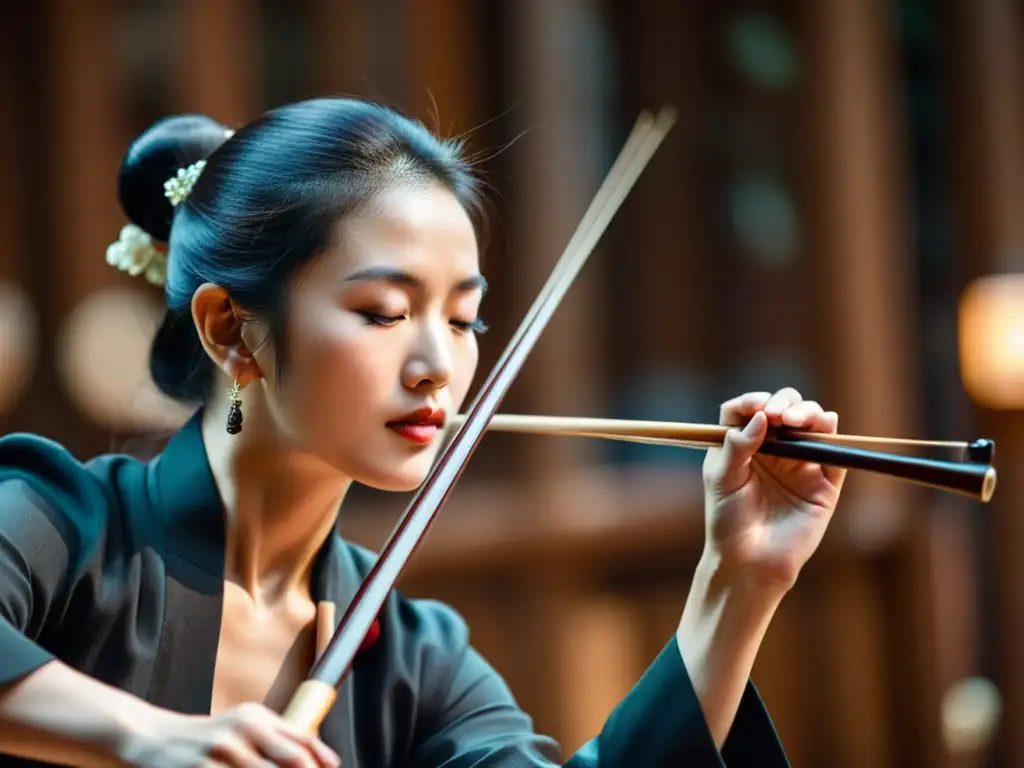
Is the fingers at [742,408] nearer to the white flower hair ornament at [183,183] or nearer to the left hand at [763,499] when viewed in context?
the left hand at [763,499]

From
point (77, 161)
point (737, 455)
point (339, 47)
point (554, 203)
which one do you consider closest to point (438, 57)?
point (339, 47)

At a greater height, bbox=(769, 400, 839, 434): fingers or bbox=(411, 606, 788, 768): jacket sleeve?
bbox=(769, 400, 839, 434): fingers

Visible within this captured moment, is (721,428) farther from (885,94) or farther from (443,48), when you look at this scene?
(885,94)

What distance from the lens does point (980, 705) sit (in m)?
3.01

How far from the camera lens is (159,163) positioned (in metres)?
1.10

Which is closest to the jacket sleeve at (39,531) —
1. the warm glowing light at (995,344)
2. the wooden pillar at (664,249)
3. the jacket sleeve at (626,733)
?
the jacket sleeve at (626,733)

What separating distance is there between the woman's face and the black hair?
20 millimetres

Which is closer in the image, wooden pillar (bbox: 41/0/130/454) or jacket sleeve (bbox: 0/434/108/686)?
jacket sleeve (bbox: 0/434/108/686)

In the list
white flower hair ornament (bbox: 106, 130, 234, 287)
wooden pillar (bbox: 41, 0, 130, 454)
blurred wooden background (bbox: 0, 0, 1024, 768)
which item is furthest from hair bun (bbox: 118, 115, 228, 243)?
wooden pillar (bbox: 41, 0, 130, 454)

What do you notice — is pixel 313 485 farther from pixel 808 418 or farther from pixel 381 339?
pixel 808 418

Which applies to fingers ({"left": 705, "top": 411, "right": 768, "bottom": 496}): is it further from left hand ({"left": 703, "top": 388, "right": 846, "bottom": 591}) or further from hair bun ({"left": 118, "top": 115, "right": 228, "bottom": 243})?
hair bun ({"left": 118, "top": 115, "right": 228, "bottom": 243})

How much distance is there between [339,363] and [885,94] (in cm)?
262

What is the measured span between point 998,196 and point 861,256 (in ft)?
1.28

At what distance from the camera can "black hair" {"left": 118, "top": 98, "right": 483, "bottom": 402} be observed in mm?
947
